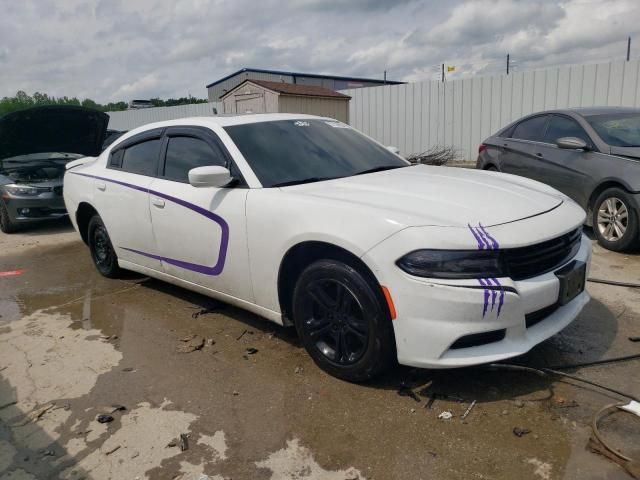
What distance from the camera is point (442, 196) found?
9.96 ft

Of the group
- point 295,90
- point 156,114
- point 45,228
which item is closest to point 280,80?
point 156,114

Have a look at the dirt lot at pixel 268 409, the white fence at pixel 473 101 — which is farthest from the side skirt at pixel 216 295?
the white fence at pixel 473 101

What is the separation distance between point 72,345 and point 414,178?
2771 millimetres

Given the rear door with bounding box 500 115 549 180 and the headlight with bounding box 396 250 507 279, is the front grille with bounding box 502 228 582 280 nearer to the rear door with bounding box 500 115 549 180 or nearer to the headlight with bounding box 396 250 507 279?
the headlight with bounding box 396 250 507 279

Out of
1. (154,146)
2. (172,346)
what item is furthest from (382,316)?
(154,146)

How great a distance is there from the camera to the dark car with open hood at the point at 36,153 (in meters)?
7.87

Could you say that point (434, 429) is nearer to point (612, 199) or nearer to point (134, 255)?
point (134, 255)

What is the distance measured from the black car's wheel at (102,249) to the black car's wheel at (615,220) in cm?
511

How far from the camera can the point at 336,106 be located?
48.4 ft

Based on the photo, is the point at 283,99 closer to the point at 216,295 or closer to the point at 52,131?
the point at 52,131

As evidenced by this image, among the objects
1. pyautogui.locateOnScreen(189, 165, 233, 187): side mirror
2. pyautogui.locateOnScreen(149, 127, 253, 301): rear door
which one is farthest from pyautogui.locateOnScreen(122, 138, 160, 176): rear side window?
pyautogui.locateOnScreen(189, 165, 233, 187): side mirror

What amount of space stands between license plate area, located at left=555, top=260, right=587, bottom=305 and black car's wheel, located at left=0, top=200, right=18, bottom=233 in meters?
8.11

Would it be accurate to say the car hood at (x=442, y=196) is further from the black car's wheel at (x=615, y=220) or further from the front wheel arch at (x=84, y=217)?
the front wheel arch at (x=84, y=217)

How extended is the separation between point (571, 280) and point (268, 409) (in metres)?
1.82
